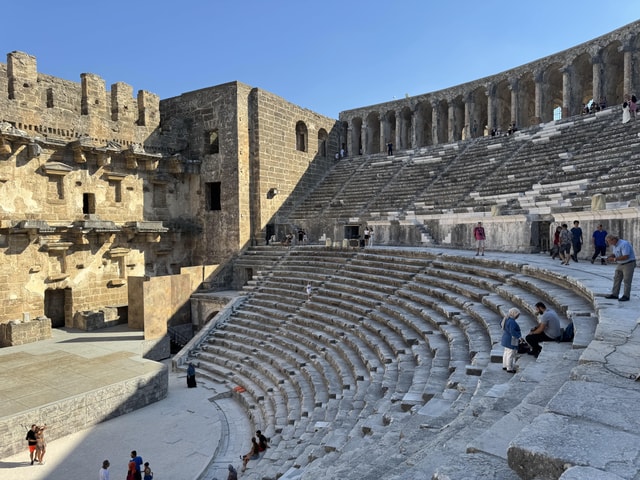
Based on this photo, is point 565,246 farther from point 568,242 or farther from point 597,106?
point 597,106

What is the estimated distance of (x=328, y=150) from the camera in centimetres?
2678

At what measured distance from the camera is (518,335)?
5203mm

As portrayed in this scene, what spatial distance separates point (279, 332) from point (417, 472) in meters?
11.4

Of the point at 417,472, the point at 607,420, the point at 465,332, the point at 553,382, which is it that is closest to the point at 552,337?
the point at 553,382

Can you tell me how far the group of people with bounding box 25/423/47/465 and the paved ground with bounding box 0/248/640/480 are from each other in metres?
0.15

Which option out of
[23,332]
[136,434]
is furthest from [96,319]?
[136,434]

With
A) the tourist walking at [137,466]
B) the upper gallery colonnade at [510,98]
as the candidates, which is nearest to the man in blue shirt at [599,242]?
the tourist walking at [137,466]

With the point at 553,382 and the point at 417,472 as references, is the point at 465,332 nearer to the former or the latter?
the point at 553,382

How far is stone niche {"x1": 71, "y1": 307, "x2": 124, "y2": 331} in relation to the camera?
57.1ft

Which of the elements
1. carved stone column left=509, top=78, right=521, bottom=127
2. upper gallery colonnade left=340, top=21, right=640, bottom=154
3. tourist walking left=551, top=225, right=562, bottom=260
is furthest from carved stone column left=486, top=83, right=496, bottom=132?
tourist walking left=551, top=225, right=562, bottom=260

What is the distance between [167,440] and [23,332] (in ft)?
29.0

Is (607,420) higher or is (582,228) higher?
(582,228)

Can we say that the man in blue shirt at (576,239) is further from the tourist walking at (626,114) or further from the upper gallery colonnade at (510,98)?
the upper gallery colonnade at (510,98)

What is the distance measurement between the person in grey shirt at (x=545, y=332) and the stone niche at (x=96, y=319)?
16707 mm
